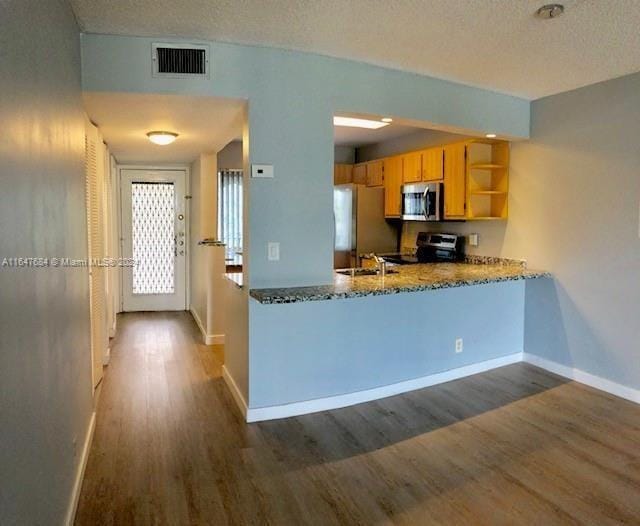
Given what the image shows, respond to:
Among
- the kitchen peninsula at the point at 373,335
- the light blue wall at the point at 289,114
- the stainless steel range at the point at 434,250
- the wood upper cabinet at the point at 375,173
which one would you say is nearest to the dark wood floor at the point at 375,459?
the kitchen peninsula at the point at 373,335

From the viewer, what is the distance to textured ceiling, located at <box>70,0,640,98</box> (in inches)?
97.9

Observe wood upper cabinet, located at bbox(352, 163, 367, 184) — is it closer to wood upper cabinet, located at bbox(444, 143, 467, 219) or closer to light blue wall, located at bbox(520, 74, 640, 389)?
wood upper cabinet, located at bbox(444, 143, 467, 219)

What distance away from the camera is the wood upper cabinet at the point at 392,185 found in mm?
5633

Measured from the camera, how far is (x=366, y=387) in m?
3.57

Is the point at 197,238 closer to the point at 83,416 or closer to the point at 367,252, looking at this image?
the point at 367,252

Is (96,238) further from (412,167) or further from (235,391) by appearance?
(412,167)

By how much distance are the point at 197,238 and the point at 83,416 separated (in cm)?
385

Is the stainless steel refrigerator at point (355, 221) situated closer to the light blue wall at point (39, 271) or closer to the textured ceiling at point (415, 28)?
the textured ceiling at point (415, 28)

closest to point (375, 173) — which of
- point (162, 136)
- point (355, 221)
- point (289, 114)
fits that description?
point (355, 221)

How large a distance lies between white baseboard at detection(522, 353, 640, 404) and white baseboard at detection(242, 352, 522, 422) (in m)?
0.38

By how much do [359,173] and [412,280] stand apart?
10.6 feet

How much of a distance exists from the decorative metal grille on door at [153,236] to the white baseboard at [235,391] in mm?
3398

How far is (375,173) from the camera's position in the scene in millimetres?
6117

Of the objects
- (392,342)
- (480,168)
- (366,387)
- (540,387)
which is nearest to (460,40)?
(480,168)
